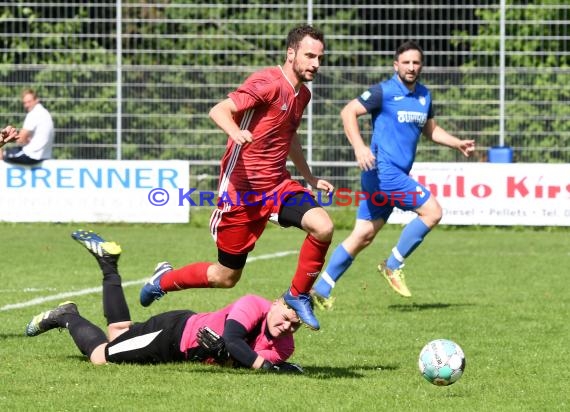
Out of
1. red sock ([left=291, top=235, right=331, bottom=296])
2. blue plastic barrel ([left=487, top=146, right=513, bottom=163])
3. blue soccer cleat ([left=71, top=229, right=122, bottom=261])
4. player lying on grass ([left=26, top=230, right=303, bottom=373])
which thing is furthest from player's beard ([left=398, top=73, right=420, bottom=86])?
blue plastic barrel ([left=487, top=146, right=513, bottom=163])

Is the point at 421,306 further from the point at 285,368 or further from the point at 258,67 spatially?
the point at 258,67

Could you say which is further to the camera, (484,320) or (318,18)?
(318,18)

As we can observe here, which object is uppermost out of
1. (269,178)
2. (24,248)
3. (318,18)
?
(318,18)

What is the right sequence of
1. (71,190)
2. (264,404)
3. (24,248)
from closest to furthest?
1. (264,404)
2. (24,248)
3. (71,190)

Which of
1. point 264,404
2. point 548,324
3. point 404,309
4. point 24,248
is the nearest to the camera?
point 264,404

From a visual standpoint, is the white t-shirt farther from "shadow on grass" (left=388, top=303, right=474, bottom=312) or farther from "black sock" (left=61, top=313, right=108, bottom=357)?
"black sock" (left=61, top=313, right=108, bottom=357)

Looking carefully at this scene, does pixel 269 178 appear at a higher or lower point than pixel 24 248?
higher

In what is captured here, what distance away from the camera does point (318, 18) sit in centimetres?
2252

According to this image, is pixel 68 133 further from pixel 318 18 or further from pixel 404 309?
pixel 404 309

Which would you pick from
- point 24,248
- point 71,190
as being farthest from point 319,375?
point 71,190

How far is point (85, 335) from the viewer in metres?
8.20

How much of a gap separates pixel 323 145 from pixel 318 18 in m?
2.44

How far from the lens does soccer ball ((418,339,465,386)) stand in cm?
716

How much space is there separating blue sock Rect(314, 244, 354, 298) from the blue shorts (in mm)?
478
